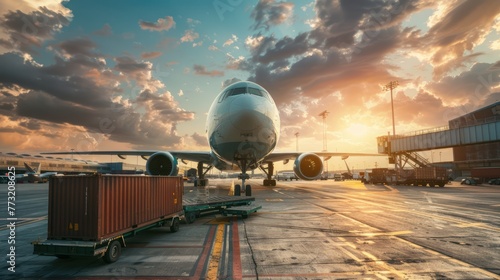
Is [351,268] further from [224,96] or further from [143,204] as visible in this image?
[224,96]

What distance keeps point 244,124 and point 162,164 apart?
850 cm

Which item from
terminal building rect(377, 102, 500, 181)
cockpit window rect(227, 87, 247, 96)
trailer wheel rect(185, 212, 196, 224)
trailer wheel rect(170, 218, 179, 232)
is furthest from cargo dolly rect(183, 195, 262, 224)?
terminal building rect(377, 102, 500, 181)

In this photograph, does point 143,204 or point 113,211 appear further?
point 143,204

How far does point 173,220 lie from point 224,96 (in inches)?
383

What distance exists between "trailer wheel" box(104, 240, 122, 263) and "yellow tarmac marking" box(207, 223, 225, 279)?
1.99 meters

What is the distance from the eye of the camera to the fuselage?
50.8 feet

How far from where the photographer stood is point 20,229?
32.1ft

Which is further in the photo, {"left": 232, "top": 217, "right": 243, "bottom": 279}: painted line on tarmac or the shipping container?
the shipping container

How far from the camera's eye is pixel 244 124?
1540cm

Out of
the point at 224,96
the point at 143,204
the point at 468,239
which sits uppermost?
the point at 224,96

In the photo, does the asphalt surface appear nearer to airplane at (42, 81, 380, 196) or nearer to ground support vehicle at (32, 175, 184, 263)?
ground support vehicle at (32, 175, 184, 263)

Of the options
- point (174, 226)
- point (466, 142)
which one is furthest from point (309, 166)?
point (466, 142)

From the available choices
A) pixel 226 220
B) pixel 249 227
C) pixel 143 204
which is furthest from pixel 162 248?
pixel 226 220

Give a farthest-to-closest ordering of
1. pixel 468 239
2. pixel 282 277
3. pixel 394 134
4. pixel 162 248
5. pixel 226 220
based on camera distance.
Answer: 1. pixel 394 134
2. pixel 226 220
3. pixel 468 239
4. pixel 162 248
5. pixel 282 277
